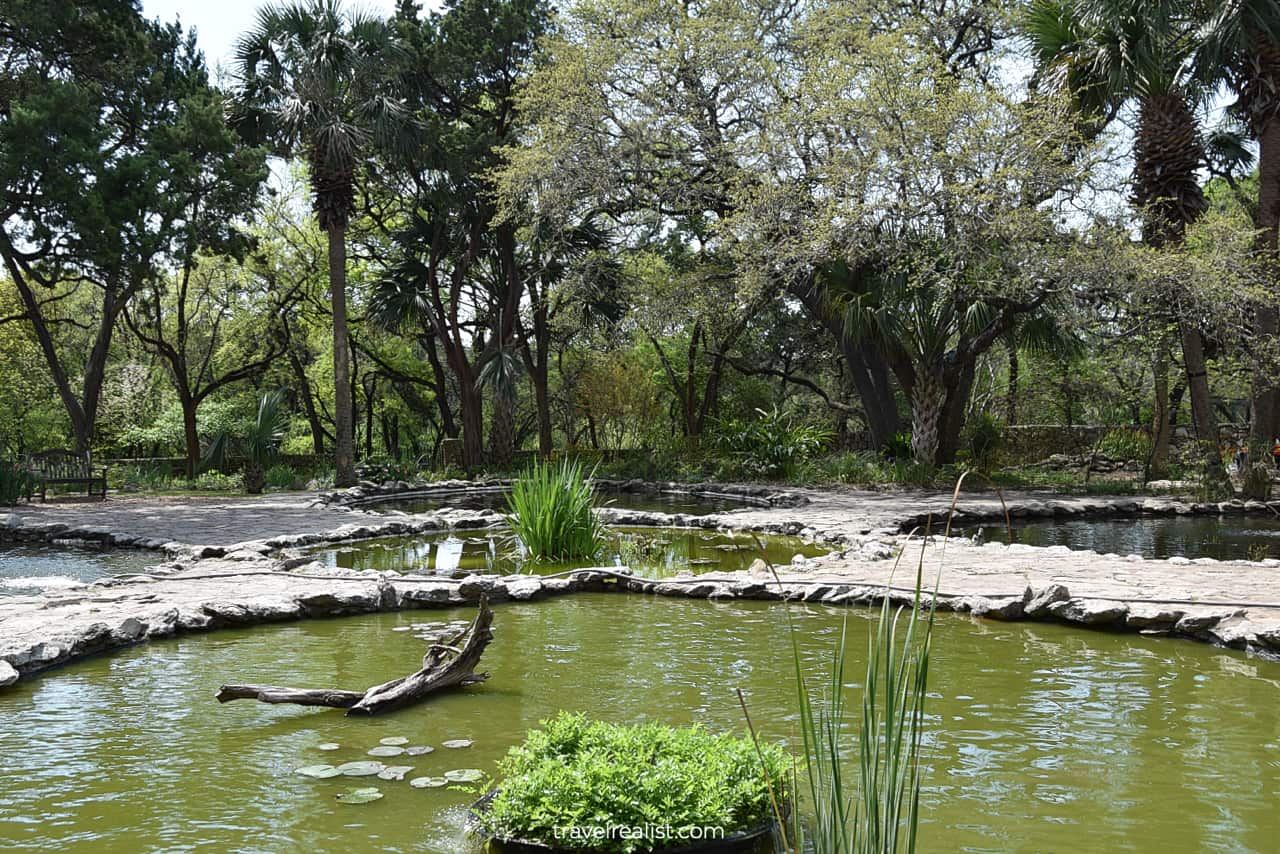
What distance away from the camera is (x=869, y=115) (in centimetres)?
1466

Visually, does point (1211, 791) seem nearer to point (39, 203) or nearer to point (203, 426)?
point (39, 203)

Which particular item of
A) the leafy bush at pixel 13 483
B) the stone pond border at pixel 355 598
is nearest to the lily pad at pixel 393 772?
the stone pond border at pixel 355 598

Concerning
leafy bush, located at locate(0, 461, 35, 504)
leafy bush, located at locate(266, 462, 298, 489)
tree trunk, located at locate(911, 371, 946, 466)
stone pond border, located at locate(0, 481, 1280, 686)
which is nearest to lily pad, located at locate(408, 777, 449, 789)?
stone pond border, located at locate(0, 481, 1280, 686)

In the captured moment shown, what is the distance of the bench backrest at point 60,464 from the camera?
16553mm

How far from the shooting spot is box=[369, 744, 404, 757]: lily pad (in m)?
4.08

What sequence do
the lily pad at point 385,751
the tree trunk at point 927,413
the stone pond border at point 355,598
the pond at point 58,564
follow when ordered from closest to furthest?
the lily pad at point 385,751
the stone pond border at point 355,598
the pond at point 58,564
the tree trunk at point 927,413

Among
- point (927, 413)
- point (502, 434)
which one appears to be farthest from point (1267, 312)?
point (502, 434)

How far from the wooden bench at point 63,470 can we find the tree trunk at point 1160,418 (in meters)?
17.4

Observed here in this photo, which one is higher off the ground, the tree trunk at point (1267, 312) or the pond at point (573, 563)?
the tree trunk at point (1267, 312)

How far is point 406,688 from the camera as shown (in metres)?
4.75

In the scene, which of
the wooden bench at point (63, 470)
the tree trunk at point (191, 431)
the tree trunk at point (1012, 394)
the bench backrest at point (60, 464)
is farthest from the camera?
the tree trunk at point (1012, 394)

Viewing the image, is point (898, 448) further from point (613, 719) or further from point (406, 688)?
point (406, 688)

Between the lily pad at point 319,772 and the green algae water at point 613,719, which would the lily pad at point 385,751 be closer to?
the green algae water at point 613,719

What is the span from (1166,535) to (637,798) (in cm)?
1023
